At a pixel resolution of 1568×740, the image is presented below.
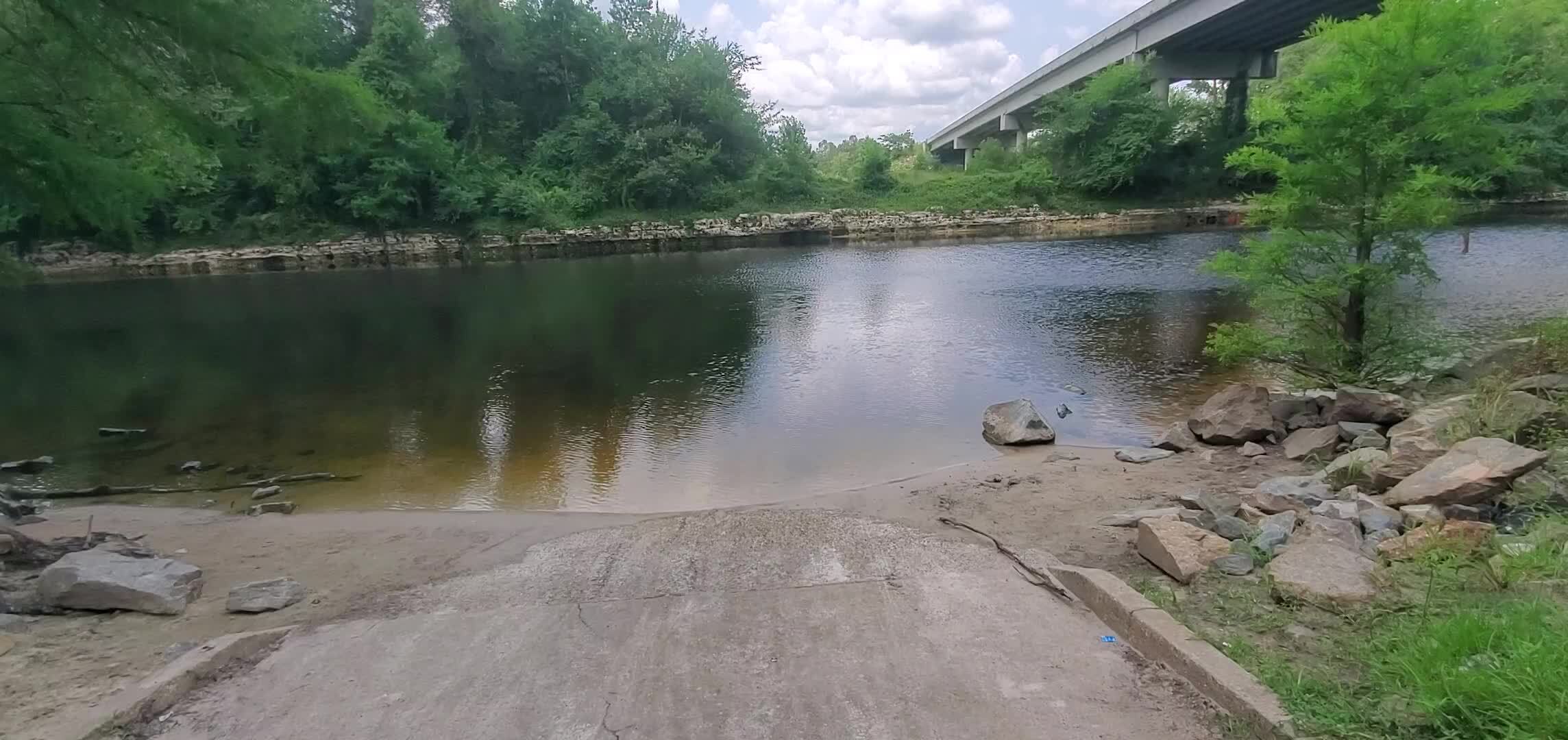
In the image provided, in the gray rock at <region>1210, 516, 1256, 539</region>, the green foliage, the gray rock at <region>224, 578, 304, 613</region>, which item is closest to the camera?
the gray rock at <region>1210, 516, 1256, 539</region>

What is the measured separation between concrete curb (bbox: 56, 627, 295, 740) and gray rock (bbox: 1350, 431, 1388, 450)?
885 cm

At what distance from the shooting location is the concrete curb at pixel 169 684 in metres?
3.88

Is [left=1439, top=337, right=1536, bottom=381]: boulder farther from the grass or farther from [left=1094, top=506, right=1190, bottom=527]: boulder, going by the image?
the grass

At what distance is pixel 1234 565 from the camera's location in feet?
16.0

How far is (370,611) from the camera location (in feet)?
18.2

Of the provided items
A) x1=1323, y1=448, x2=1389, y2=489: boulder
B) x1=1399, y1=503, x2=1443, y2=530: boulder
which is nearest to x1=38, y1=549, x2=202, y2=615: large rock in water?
x1=1399, y1=503, x2=1443, y2=530: boulder

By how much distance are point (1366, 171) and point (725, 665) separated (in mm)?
10015

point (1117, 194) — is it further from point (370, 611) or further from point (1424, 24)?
point (370, 611)

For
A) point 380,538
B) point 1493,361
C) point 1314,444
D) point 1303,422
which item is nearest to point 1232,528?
point 1314,444

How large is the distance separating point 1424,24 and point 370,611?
38.2 feet

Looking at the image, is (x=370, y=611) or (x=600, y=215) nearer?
(x=370, y=611)

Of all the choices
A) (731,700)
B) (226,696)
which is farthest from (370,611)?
(731,700)

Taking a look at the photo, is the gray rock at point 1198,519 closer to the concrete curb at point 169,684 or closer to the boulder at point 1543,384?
the boulder at point 1543,384

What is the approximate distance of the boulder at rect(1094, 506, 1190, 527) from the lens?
21.2 ft
